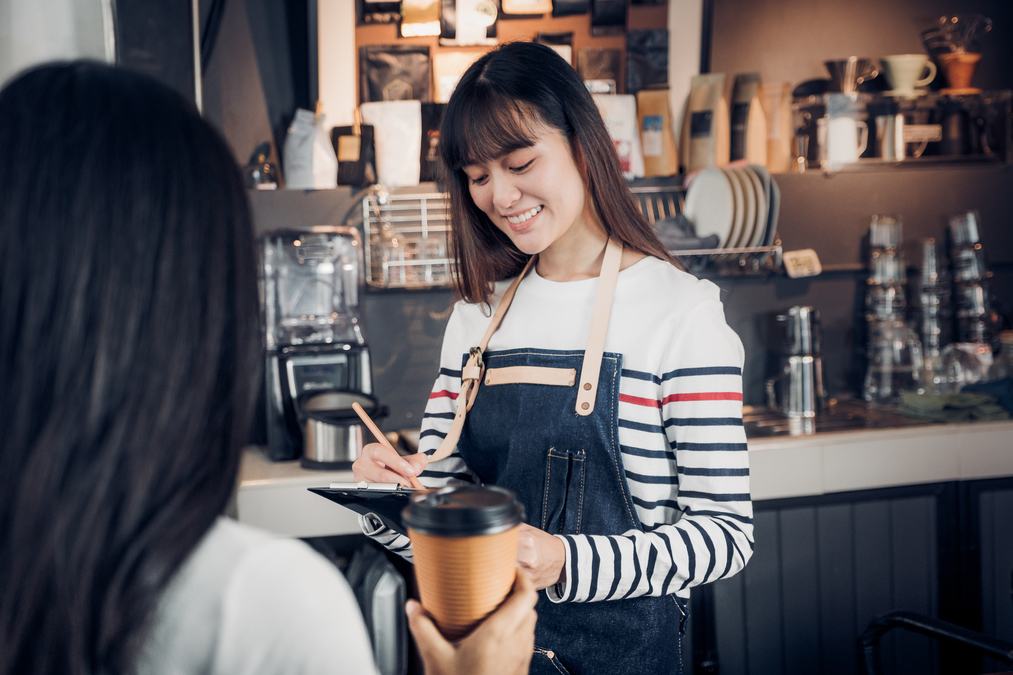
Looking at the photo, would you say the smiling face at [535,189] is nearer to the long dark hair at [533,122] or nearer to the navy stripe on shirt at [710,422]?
the long dark hair at [533,122]

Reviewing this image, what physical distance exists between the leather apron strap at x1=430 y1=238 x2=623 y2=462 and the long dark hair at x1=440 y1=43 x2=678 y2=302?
63 mm

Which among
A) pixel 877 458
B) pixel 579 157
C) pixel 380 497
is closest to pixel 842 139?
pixel 877 458

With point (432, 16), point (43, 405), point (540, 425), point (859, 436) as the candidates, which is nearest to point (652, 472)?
point (540, 425)

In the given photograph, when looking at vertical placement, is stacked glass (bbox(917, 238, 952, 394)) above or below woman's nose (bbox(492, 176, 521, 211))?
below

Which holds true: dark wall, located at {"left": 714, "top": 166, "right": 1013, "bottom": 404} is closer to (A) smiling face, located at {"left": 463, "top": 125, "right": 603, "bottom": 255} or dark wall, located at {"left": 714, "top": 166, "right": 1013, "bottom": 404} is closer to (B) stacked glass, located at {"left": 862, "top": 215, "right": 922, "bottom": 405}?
(B) stacked glass, located at {"left": 862, "top": 215, "right": 922, "bottom": 405}

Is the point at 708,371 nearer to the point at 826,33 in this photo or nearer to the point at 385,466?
the point at 385,466

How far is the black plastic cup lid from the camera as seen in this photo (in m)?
0.57

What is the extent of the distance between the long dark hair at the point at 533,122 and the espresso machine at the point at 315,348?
950 millimetres

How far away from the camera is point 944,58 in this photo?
279 centimetres

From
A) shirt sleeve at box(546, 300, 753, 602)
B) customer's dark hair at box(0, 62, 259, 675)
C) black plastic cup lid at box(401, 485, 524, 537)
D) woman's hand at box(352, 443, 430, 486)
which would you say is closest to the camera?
customer's dark hair at box(0, 62, 259, 675)

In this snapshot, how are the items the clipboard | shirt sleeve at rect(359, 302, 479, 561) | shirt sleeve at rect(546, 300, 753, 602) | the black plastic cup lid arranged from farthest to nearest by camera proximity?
shirt sleeve at rect(359, 302, 479, 561) < shirt sleeve at rect(546, 300, 753, 602) < the clipboard < the black plastic cup lid

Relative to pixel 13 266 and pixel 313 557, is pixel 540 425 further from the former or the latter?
pixel 13 266

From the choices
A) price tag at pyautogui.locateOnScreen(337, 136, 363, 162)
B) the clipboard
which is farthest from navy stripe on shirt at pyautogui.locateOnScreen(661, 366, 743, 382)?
price tag at pyautogui.locateOnScreen(337, 136, 363, 162)

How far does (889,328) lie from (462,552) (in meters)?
2.57
